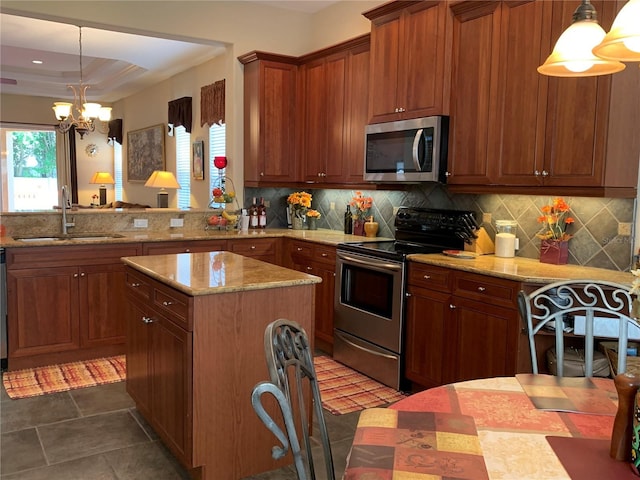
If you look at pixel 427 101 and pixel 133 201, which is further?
pixel 133 201

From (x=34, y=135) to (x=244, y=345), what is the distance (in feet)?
30.8

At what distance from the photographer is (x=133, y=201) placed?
9.40 meters

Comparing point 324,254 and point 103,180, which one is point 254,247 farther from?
point 103,180

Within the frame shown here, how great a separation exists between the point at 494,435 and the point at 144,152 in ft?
27.2

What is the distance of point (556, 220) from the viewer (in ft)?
11.0

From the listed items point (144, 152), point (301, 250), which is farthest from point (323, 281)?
point (144, 152)

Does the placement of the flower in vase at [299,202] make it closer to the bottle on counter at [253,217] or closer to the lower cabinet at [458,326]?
the bottle on counter at [253,217]

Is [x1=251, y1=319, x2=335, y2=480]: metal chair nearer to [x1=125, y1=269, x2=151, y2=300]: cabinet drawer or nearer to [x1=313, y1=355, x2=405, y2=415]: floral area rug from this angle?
[x1=125, y1=269, x2=151, y2=300]: cabinet drawer

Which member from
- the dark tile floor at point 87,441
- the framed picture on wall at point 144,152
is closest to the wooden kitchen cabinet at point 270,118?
the dark tile floor at point 87,441

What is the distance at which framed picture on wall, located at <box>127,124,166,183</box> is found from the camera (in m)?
8.23

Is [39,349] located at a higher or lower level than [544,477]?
lower

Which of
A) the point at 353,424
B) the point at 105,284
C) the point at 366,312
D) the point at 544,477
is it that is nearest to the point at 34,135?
the point at 105,284

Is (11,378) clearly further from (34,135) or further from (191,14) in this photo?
(34,135)

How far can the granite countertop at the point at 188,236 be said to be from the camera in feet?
13.3
